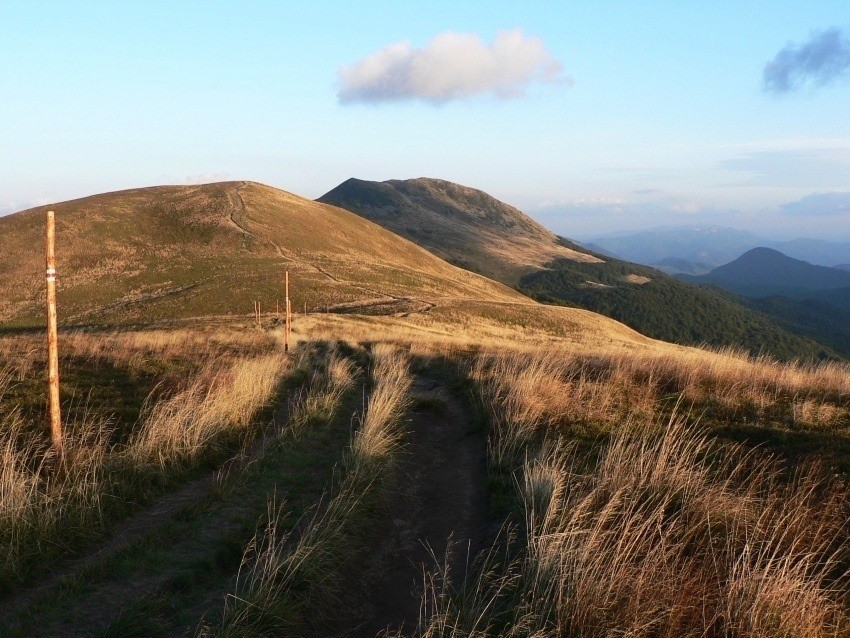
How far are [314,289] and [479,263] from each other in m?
111

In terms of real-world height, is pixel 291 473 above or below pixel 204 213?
below

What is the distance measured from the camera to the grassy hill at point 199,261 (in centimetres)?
4894

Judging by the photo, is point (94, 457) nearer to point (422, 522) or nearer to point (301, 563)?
point (301, 563)

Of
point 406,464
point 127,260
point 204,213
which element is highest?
point 204,213

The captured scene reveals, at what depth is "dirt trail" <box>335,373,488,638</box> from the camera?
16.9 ft

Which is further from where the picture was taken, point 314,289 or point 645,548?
point 314,289

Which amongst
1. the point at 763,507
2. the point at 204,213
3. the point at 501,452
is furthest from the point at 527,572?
the point at 204,213

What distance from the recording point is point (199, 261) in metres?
59.2

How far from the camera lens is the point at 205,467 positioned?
26.6ft

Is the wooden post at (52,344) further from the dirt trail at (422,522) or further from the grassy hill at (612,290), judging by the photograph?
→ the grassy hill at (612,290)

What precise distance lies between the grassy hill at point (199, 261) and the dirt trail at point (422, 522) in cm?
3749

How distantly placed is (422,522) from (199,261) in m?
57.3

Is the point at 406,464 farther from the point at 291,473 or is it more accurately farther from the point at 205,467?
the point at 205,467

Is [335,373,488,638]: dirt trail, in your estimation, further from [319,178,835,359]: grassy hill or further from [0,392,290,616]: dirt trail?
[319,178,835,359]: grassy hill
